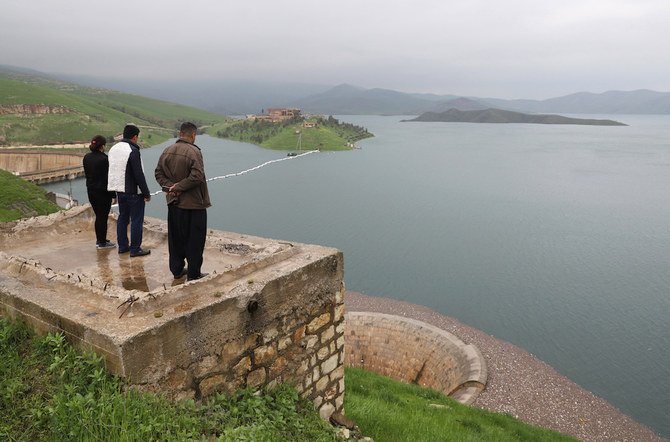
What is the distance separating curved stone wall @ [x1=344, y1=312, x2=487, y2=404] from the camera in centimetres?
1817

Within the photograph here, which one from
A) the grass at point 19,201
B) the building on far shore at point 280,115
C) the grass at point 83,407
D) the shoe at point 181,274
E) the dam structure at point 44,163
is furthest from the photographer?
the building on far shore at point 280,115

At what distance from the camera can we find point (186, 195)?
19.1 ft

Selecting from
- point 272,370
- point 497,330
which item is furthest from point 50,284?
point 497,330

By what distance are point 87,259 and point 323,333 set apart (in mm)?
3747

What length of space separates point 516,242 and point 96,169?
116 ft

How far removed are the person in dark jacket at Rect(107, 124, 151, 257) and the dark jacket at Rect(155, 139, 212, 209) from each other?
3.52 ft

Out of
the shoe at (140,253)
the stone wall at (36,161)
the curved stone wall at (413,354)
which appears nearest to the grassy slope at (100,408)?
the shoe at (140,253)

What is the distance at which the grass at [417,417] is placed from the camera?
867cm

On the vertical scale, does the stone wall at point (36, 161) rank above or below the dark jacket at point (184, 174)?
below

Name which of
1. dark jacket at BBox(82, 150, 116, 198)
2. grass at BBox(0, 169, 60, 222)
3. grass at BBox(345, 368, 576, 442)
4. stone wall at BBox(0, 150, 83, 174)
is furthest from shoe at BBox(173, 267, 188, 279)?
stone wall at BBox(0, 150, 83, 174)

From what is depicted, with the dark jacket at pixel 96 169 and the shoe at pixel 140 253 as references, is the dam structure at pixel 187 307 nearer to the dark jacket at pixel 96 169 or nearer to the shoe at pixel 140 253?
the shoe at pixel 140 253

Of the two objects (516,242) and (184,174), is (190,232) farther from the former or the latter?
(516,242)

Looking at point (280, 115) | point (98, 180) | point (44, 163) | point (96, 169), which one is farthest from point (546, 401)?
point (280, 115)

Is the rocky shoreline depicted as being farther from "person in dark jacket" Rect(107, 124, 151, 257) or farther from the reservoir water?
"person in dark jacket" Rect(107, 124, 151, 257)
